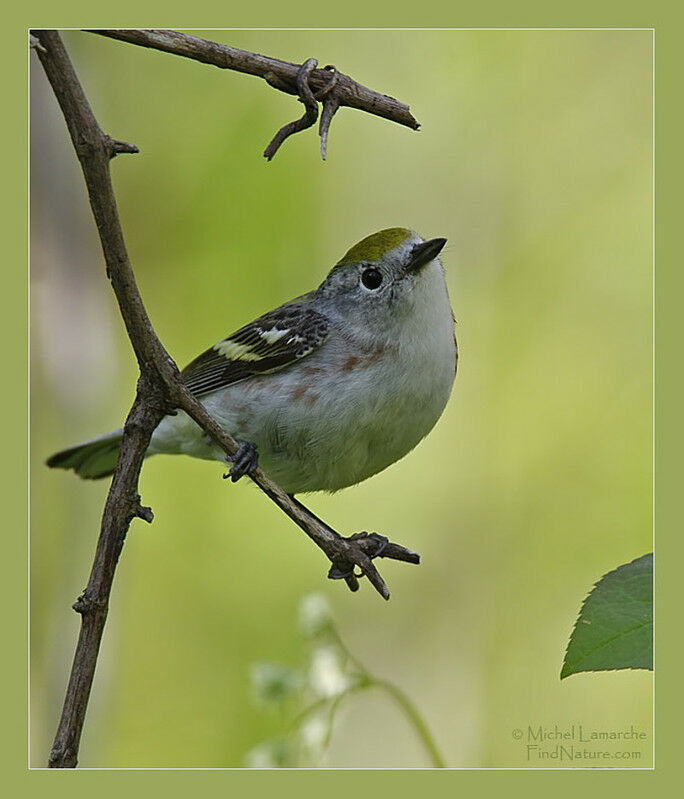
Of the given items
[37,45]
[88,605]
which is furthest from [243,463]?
[37,45]

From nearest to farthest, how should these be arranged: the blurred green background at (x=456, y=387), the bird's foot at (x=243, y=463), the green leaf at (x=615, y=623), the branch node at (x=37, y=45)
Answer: the green leaf at (x=615, y=623), the branch node at (x=37, y=45), the bird's foot at (x=243, y=463), the blurred green background at (x=456, y=387)

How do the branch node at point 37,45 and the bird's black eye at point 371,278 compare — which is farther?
the bird's black eye at point 371,278

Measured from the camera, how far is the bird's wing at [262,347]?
1.78 meters

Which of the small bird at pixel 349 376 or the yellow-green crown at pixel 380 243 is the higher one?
the yellow-green crown at pixel 380 243

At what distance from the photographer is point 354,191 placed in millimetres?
2195

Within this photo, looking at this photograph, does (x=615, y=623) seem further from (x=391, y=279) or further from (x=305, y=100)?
(x=391, y=279)

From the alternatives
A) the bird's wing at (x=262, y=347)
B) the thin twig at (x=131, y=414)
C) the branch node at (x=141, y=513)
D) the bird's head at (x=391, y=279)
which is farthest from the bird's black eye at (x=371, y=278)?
the branch node at (x=141, y=513)

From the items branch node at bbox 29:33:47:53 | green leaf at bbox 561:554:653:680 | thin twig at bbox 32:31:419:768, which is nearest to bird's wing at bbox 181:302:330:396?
thin twig at bbox 32:31:419:768

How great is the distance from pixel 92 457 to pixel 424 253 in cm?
81

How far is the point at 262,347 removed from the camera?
1.83 m

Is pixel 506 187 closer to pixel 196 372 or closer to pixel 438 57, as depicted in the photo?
pixel 438 57

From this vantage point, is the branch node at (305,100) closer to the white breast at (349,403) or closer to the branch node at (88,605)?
the white breast at (349,403)

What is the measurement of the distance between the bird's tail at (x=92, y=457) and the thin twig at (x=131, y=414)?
1.83 ft

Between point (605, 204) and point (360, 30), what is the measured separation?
0.67m
